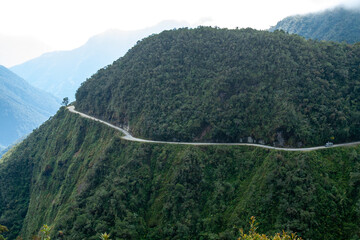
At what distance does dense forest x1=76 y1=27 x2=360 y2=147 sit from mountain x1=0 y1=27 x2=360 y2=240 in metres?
0.26

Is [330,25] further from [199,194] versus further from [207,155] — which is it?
[199,194]

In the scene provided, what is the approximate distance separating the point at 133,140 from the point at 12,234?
38.8 metres

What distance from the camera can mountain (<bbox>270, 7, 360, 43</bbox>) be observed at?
342 feet

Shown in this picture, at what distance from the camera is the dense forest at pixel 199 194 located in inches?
1423

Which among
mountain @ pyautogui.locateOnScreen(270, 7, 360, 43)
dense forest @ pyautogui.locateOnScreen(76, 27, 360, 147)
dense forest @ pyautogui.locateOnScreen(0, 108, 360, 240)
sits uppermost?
mountain @ pyautogui.locateOnScreen(270, 7, 360, 43)

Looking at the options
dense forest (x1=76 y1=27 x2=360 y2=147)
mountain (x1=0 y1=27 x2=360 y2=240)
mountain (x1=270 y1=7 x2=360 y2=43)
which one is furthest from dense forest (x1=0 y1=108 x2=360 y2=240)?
mountain (x1=270 y1=7 x2=360 y2=43)

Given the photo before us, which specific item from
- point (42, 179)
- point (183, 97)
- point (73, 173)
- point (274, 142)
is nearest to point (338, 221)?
point (274, 142)

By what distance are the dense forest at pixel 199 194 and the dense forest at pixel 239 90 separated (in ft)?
15.1

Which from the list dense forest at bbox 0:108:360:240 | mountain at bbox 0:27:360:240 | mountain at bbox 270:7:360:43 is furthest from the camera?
mountain at bbox 270:7:360:43

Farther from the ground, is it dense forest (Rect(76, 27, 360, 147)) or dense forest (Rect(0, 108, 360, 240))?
dense forest (Rect(76, 27, 360, 147))

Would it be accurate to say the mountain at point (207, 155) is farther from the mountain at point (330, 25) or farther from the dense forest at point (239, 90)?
the mountain at point (330, 25)

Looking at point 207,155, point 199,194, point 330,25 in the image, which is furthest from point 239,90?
point 330,25

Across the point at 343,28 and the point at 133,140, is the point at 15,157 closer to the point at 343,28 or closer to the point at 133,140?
the point at 133,140

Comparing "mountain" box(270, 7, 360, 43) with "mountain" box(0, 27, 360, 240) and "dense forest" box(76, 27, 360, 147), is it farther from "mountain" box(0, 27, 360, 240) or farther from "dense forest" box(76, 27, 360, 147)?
"mountain" box(0, 27, 360, 240)
